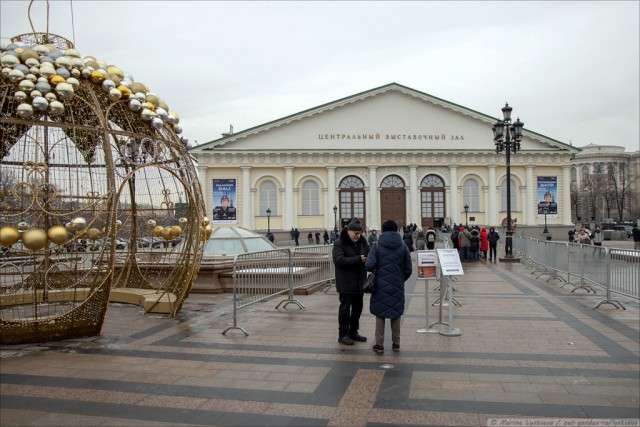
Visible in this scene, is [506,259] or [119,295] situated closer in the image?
[119,295]

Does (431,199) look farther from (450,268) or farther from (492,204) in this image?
(450,268)

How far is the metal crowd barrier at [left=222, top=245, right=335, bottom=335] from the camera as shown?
9.24 meters

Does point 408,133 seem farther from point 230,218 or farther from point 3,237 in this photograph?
point 3,237

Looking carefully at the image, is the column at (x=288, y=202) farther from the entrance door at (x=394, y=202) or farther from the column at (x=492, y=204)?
the column at (x=492, y=204)

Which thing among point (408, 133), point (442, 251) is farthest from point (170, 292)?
point (408, 133)

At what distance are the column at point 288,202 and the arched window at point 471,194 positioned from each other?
A: 16.1m

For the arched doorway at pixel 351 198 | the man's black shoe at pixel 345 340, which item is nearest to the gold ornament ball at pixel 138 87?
the man's black shoe at pixel 345 340

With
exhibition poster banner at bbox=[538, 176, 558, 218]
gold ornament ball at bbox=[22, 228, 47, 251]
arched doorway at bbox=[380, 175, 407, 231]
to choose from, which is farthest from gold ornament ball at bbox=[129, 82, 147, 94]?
exhibition poster banner at bbox=[538, 176, 558, 218]

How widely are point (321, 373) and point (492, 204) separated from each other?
4586 centimetres

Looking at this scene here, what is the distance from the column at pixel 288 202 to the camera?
4859 centimetres

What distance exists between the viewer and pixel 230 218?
47062mm

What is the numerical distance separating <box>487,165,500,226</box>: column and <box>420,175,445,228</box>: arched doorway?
422cm

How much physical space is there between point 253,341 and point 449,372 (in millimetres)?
2974

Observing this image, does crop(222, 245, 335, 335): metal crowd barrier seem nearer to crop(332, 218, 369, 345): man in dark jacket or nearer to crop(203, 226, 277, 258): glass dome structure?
crop(332, 218, 369, 345): man in dark jacket
